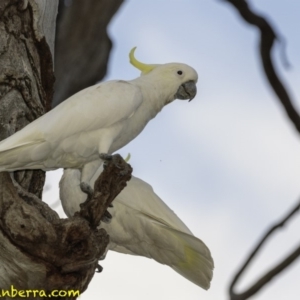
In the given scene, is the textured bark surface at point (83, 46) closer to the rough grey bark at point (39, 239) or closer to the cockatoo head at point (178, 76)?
the cockatoo head at point (178, 76)

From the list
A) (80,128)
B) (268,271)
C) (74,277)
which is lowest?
(74,277)

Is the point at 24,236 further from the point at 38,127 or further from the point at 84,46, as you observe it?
the point at 84,46

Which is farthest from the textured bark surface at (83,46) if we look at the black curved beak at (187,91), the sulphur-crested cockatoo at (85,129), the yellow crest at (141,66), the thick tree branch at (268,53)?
the thick tree branch at (268,53)

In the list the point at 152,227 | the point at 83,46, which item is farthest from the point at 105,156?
the point at 83,46

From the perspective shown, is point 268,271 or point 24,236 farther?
point 24,236

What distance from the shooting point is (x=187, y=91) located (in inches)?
127

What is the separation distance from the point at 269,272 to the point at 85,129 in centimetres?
142

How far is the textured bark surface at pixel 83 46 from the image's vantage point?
428 cm

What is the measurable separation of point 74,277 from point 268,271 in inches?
49.8

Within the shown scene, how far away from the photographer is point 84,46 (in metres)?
4.31

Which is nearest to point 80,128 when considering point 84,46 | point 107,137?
point 107,137

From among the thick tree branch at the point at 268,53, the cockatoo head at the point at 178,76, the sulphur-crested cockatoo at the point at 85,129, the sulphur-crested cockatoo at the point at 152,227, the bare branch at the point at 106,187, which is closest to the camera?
the thick tree branch at the point at 268,53

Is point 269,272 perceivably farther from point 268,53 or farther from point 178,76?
point 178,76

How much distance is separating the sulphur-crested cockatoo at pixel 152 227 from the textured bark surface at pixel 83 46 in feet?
3.57
